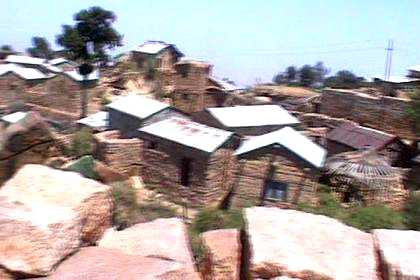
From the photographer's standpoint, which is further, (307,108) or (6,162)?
(307,108)

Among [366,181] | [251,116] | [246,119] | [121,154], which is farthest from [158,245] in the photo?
[251,116]

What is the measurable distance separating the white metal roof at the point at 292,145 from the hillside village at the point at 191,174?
0.25 feet

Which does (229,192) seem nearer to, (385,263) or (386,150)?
(386,150)

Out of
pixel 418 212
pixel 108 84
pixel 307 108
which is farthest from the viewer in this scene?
pixel 108 84

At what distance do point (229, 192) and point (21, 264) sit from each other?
46.7ft

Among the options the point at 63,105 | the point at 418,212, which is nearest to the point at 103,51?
the point at 63,105

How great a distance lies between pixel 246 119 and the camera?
2181cm

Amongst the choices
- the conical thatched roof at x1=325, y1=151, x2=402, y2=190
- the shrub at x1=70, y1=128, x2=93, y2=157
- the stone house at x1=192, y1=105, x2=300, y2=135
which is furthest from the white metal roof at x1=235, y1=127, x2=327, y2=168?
the shrub at x1=70, y1=128, x2=93, y2=157

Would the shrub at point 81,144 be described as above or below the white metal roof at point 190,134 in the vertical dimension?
below

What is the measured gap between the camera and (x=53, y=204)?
2.68 meters

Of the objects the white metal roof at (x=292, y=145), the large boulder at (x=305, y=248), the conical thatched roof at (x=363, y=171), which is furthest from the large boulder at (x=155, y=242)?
the conical thatched roof at (x=363, y=171)

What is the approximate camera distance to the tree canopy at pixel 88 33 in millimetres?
29219

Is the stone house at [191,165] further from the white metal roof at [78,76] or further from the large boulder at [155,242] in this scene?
the white metal roof at [78,76]

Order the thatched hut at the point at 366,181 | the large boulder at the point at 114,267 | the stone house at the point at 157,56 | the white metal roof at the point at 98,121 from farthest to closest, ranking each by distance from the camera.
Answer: the stone house at the point at 157,56 → the white metal roof at the point at 98,121 → the thatched hut at the point at 366,181 → the large boulder at the point at 114,267
